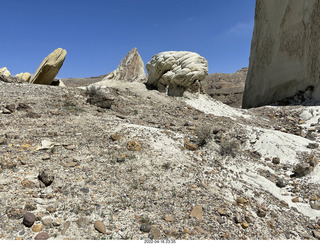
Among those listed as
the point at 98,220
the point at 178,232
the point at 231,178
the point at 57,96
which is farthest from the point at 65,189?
the point at 57,96

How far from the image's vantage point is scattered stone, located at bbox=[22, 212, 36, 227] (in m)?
2.37

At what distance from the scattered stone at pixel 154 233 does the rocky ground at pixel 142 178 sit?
0.03 ft

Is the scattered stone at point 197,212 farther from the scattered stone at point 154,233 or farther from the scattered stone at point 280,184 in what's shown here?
the scattered stone at point 280,184

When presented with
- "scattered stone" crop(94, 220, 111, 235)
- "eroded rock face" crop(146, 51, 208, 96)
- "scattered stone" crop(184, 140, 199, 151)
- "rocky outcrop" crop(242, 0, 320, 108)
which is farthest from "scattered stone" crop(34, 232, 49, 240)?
"rocky outcrop" crop(242, 0, 320, 108)

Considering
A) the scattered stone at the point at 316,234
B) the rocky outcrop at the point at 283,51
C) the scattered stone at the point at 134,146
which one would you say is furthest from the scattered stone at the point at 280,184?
the rocky outcrop at the point at 283,51

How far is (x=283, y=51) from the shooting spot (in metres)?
10.8

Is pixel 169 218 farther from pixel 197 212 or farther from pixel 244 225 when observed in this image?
pixel 244 225

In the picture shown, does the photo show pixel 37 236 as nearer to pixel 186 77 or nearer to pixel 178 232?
pixel 178 232

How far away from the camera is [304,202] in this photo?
12.0 ft

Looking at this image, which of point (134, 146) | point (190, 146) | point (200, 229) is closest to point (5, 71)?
point (134, 146)

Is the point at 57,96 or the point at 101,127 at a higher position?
the point at 57,96
